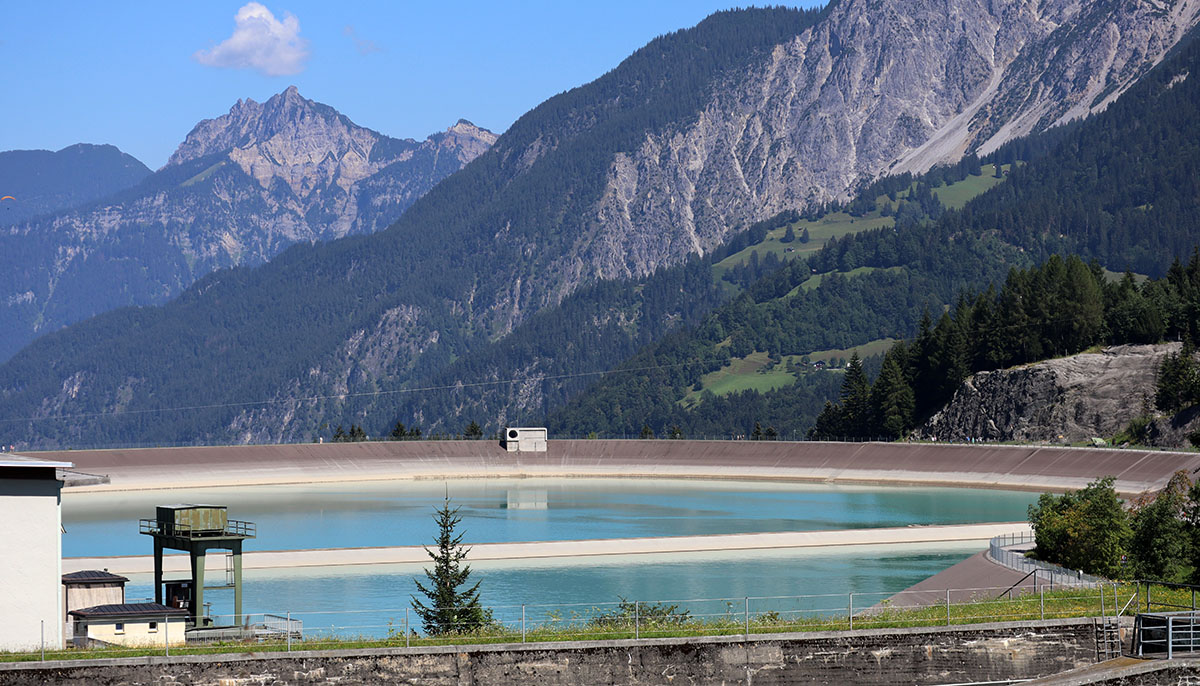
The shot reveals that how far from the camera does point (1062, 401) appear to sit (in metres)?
163

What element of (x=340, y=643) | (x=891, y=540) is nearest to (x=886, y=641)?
(x=340, y=643)

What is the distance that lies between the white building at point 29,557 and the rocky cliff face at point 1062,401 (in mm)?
119337

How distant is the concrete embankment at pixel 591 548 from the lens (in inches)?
3177

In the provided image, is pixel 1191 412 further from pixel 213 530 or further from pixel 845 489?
pixel 213 530

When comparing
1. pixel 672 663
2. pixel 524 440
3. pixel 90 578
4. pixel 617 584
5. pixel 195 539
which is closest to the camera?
pixel 672 663

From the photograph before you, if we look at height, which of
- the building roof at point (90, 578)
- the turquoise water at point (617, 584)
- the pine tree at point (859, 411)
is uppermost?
the pine tree at point (859, 411)

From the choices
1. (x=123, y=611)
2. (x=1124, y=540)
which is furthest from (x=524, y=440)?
(x=123, y=611)

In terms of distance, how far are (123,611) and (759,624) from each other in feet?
59.7

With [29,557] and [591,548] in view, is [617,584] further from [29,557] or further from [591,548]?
[29,557]

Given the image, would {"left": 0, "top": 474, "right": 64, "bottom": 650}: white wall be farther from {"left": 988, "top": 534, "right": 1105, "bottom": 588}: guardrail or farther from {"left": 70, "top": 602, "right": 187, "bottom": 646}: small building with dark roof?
{"left": 988, "top": 534, "right": 1105, "bottom": 588}: guardrail

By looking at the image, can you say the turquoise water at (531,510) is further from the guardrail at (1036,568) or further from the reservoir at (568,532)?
the guardrail at (1036,568)

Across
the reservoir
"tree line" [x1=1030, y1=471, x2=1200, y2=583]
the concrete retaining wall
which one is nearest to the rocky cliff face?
the reservoir

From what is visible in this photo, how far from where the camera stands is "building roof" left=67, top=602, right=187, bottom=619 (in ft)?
149

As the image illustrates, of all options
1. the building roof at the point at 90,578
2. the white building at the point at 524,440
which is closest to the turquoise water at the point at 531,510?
the white building at the point at 524,440
